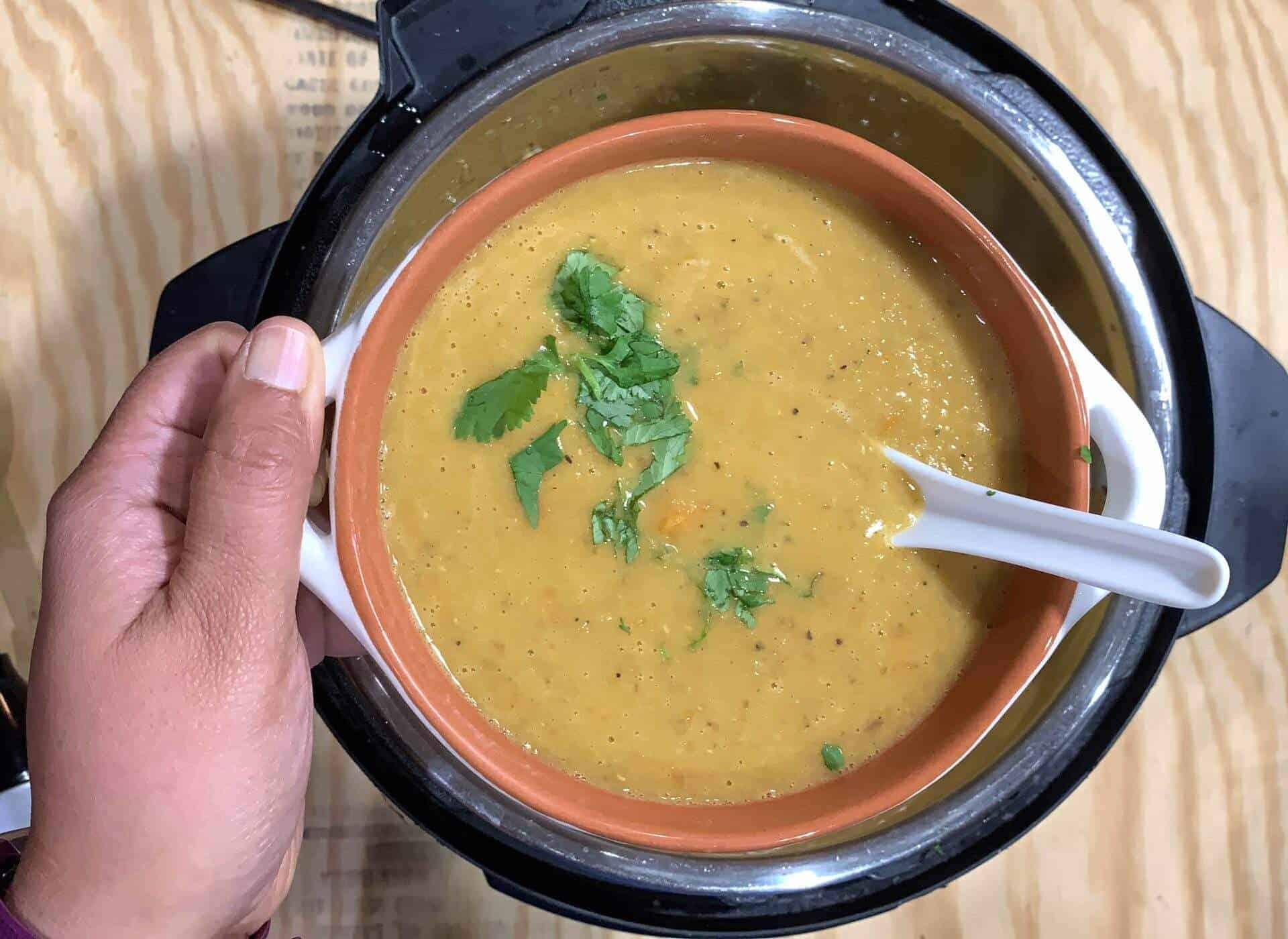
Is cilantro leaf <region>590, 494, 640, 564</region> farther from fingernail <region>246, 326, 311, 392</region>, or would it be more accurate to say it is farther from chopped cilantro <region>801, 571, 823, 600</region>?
fingernail <region>246, 326, 311, 392</region>

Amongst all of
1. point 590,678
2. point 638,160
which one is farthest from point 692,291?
point 590,678

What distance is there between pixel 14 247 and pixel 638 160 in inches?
29.8

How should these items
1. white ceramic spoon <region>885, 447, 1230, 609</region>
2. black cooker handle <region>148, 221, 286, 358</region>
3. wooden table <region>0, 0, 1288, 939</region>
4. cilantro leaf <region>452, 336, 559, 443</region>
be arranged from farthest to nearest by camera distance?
wooden table <region>0, 0, 1288, 939</region> → black cooker handle <region>148, 221, 286, 358</region> → cilantro leaf <region>452, 336, 559, 443</region> → white ceramic spoon <region>885, 447, 1230, 609</region>

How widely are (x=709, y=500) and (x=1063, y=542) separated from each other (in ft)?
0.97

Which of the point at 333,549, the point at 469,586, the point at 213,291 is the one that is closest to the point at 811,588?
the point at 469,586

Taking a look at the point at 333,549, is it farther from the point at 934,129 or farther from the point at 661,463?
the point at 934,129

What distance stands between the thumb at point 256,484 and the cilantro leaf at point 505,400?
0.45ft

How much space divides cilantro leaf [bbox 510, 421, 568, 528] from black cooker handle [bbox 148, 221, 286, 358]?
13.7 inches

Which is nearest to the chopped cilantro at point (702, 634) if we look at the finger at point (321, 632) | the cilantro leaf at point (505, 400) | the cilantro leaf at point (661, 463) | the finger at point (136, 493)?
the cilantro leaf at point (661, 463)

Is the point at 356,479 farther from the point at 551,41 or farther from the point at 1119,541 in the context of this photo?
the point at 1119,541

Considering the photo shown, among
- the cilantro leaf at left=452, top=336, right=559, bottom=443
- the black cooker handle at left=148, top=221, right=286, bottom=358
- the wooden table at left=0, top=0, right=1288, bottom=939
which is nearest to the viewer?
the cilantro leaf at left=452, top=336, right=559, bottom=443

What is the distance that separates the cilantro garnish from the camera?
84cm

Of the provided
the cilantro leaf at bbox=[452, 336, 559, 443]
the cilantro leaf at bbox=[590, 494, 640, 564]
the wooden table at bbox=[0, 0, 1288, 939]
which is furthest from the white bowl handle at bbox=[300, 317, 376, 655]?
the wooden table at bbox=[0, 0, 1288, 939]

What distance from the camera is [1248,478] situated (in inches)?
36.0
